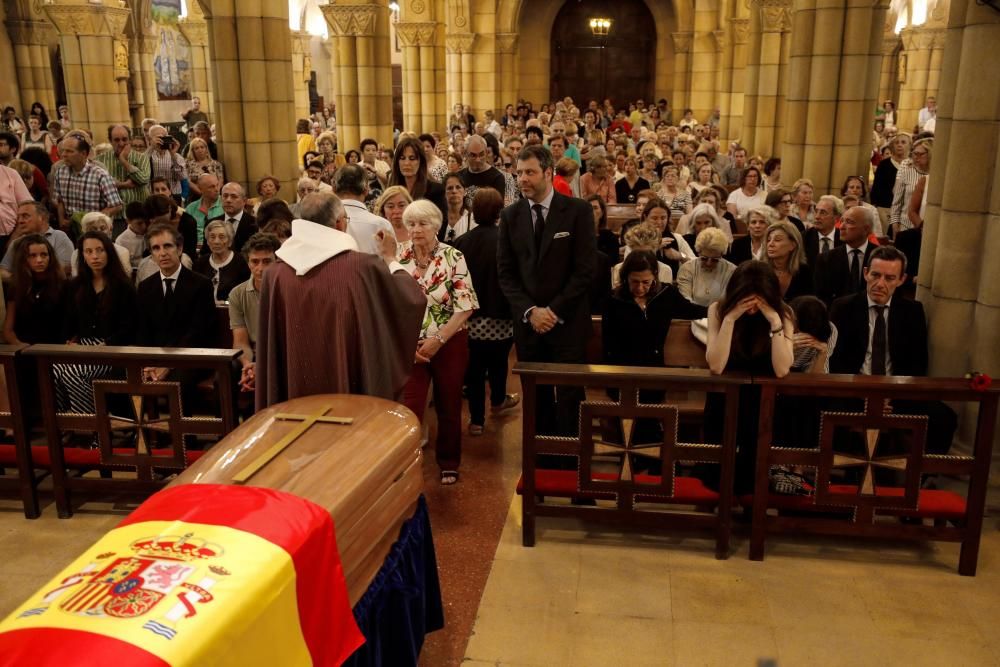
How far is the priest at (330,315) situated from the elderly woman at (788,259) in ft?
9.61

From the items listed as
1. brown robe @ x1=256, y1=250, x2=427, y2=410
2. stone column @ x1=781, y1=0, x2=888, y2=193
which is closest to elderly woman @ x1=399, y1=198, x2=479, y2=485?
brown robe @ x1=256, y1=250, x2=427, y2=410

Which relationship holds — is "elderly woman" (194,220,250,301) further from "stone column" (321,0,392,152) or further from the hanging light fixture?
the hanging light fixture

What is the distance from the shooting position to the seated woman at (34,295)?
568 centimetres

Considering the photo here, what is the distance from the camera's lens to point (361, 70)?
14570 millimetres

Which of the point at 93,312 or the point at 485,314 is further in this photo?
the point at 485,314

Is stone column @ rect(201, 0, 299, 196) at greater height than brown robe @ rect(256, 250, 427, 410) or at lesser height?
greater

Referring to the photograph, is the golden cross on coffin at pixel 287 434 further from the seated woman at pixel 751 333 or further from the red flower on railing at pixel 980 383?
the red flower on railing at pixel 980 383

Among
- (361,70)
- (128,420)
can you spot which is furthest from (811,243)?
(361,70)

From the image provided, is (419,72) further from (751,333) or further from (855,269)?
(751,333)

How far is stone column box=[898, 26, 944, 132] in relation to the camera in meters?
23.5

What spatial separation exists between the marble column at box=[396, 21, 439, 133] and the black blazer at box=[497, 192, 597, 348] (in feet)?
50.4

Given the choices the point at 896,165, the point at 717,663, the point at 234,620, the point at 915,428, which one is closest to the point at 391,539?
the point at 234,620

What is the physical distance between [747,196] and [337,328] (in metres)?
7.32

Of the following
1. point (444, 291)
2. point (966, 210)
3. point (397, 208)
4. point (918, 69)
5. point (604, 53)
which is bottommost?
point (444, 291)
